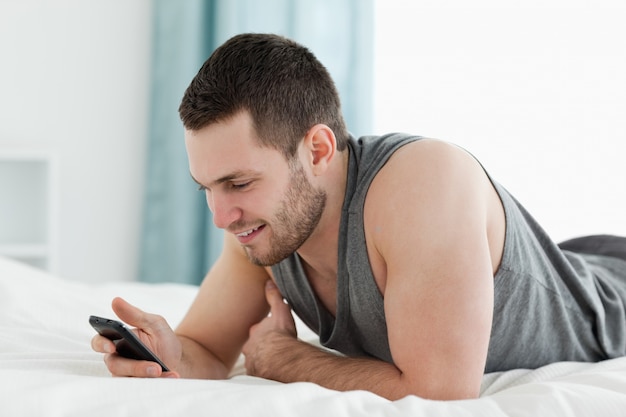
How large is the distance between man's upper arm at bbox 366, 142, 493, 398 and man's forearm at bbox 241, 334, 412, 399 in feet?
0.09

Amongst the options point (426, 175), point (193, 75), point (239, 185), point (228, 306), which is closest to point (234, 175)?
point (239, 185)

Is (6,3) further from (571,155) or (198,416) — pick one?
(198,416)

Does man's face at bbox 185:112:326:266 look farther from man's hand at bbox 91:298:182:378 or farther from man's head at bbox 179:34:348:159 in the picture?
man's hand at bbox 91:298:182:378

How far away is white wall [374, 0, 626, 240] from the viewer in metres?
2.76

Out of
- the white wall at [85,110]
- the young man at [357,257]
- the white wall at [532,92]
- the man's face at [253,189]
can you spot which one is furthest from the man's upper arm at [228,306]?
the white wall at [85,110]

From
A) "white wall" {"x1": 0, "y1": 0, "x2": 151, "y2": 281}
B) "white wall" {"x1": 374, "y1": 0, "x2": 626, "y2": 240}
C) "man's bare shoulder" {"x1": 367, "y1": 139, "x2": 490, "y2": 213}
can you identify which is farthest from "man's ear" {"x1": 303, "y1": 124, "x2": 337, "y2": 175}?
"white wall" {"x1": 0, "y1": 0, "x2": 151, "y2": 281}

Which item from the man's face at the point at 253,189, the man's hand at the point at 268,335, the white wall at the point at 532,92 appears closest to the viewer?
the man's face at the point at 253,189

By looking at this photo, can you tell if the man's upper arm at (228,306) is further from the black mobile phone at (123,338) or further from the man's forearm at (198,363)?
the black mobile phone at (123,338)

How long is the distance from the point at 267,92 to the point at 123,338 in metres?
0.46

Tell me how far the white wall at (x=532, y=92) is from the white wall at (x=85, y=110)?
1.26 meters

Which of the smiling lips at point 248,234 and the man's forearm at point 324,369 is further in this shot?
the smiling lips at point 248,234

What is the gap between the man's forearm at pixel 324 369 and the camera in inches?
44.3

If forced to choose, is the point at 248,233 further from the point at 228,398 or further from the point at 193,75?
the point at 193,75

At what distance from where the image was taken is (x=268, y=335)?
4.67 ft
